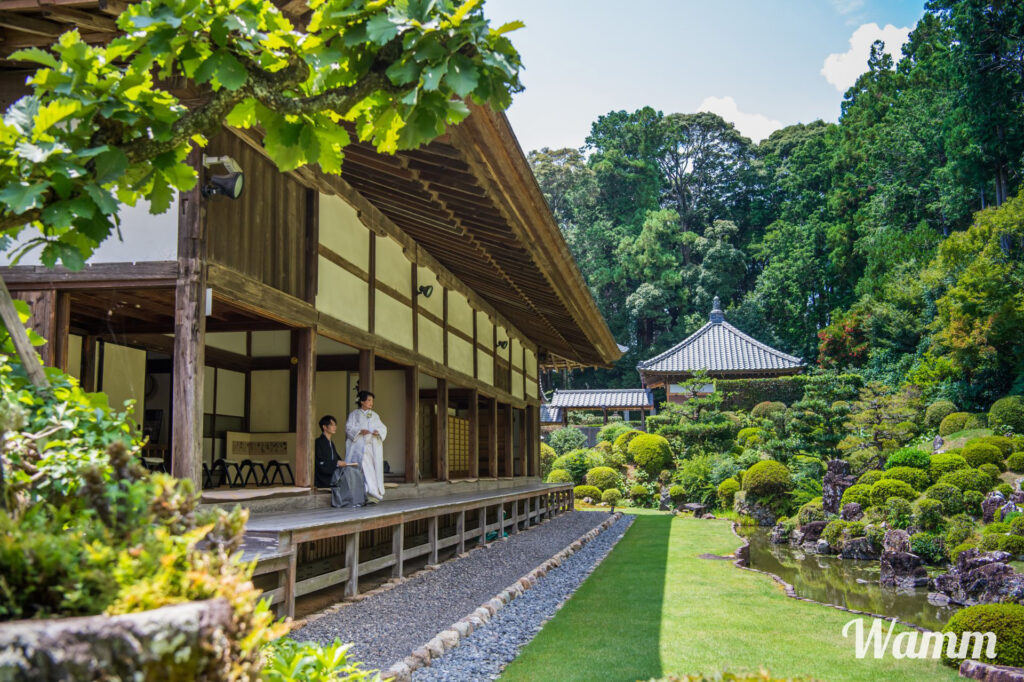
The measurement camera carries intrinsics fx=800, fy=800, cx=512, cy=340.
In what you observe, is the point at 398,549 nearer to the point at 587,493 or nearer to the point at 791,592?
the point at 791,592

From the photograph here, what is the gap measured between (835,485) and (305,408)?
11337mm

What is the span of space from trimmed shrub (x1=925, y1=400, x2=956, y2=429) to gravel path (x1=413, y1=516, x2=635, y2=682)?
15684 millimetres

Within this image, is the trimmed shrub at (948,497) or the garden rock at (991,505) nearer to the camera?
the garden rock at (991,505)

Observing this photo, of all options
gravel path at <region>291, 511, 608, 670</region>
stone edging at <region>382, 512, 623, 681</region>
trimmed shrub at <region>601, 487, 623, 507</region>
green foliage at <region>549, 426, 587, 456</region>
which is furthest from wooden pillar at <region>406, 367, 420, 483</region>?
green foliage at <region>549, 426, 587, 456</region>

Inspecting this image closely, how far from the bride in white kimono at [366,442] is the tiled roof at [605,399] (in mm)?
28150

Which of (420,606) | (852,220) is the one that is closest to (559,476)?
(420,606)

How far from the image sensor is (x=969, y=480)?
12.8 m

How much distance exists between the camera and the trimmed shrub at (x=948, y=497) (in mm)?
12062

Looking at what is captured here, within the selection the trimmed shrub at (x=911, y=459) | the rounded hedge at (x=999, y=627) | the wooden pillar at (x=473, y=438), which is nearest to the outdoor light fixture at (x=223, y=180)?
the rounded hedge at (x=999, y=627)

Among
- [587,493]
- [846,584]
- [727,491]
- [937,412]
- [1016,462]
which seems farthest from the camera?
[937,412]

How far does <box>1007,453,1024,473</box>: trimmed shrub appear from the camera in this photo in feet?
47.3

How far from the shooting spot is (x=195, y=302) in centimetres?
532

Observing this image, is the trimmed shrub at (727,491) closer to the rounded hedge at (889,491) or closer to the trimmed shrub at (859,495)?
the trimmed shrub at (859,495)

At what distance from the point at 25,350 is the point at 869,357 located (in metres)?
30.6
